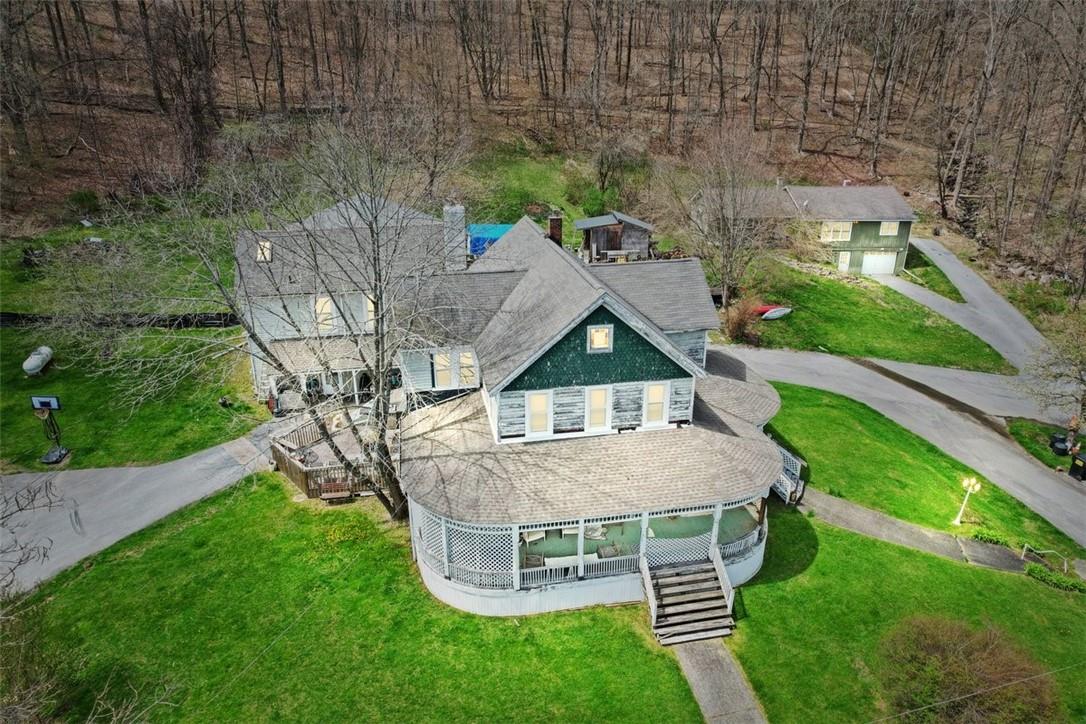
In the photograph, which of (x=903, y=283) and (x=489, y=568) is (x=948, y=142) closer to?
(x=903, y=283)

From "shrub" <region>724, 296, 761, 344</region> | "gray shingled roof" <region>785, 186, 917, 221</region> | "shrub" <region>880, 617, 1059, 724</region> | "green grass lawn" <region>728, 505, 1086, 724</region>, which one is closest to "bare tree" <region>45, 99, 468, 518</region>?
"green grass lawn" <region>728, 505, 1086, 724</region>

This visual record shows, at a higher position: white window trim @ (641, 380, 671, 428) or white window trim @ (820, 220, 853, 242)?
white window trim @ (641, 380, 671, 428)

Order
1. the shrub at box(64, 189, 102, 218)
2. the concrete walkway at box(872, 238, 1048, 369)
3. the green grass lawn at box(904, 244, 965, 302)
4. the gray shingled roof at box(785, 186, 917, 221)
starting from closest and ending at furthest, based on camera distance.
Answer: the concrete walkway at box(872, 238, 1048, 369), the shrub at box(64, 189, 102, 218), the green grass lawn at box(904, 244, 965, 302), the gray shingled roof at box(785, 186, 917, 221)

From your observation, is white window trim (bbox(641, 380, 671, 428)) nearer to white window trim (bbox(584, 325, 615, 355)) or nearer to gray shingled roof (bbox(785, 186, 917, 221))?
white window trim (bbox(584, 325, 615, 355))

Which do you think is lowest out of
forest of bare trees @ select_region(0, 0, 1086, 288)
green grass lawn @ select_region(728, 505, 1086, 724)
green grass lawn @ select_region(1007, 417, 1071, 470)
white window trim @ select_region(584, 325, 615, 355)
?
green grass lawn @ select_region(1007, 417, 1071, 470)

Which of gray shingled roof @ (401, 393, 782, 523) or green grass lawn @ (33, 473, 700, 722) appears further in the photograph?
gray shingled roof @ (401, 393, 782, 523)

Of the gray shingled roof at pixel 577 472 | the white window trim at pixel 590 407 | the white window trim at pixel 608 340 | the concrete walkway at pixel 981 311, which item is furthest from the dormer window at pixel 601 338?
the concrete walkway at pixel 981 311
